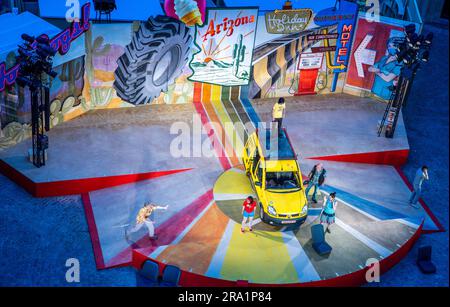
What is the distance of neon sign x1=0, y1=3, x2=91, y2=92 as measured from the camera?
17.4 metres

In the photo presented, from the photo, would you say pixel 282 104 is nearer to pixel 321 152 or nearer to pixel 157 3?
pixel 321 152

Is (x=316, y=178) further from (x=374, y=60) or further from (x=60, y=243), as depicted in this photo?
(x=374, y=60)

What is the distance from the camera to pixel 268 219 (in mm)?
16344

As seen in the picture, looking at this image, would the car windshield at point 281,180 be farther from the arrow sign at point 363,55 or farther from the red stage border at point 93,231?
the arrow sign at point 363,55

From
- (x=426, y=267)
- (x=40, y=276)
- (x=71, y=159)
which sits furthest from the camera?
(x=71, y=159)

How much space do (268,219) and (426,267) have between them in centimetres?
477

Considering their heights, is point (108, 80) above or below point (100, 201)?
above

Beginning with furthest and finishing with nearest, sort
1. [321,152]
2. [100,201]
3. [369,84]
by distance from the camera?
[369,84], [321,152], [100,201]

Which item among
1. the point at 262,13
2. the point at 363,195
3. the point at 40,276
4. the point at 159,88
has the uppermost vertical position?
the point at 262,13

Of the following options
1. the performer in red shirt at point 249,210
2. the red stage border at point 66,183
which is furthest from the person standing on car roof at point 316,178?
the red stage border at point 66,183

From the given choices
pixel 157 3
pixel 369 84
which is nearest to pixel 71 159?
pixel 157 3

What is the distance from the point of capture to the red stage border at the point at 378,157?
20531mm

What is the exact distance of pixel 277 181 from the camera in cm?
1688

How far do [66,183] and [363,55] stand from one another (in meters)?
14.4
